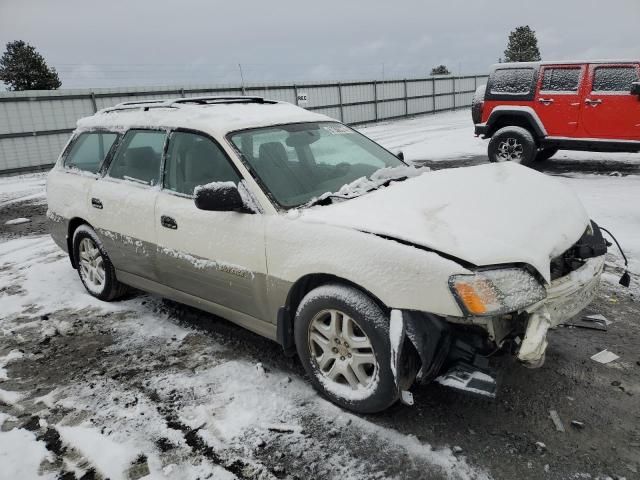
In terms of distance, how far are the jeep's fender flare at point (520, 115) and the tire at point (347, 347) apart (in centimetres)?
845

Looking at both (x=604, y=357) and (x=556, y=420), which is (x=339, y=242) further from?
(x=604, y=357)

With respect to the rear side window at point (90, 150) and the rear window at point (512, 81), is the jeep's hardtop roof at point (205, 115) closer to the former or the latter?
the rear side window at point (90, 150)

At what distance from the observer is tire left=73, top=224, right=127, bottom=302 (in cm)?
438

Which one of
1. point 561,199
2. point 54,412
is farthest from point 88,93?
point 561,199

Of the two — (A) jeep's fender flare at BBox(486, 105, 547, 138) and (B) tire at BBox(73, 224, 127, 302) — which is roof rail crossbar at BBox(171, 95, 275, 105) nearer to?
(B) tire at BBox(73, 224, 127, 302)

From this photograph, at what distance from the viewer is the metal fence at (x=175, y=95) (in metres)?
13.5

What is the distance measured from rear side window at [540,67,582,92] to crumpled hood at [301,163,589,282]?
7099 mm

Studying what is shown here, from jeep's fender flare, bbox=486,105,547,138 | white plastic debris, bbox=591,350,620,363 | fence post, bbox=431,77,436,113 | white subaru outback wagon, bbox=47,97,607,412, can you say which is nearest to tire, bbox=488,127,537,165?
jeep's fender flare, bbox=486,105,547,138

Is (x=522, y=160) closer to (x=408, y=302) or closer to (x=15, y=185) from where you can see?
(x=408, y=302)

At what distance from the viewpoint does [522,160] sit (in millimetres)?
9781

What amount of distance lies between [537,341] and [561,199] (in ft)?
3.74

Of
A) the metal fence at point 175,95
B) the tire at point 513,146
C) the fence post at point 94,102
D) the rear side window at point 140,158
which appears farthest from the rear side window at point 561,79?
the fence post at point 94,102

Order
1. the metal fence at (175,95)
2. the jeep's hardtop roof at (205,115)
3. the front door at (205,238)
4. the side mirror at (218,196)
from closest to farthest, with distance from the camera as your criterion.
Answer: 1. the side mirror at (218,196)
2. the front door at (205,238)
3. the jeep's hardtop roof at (205,115)
4. the metal fence at (175,95)

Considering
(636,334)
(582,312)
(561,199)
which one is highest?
(561,199)
